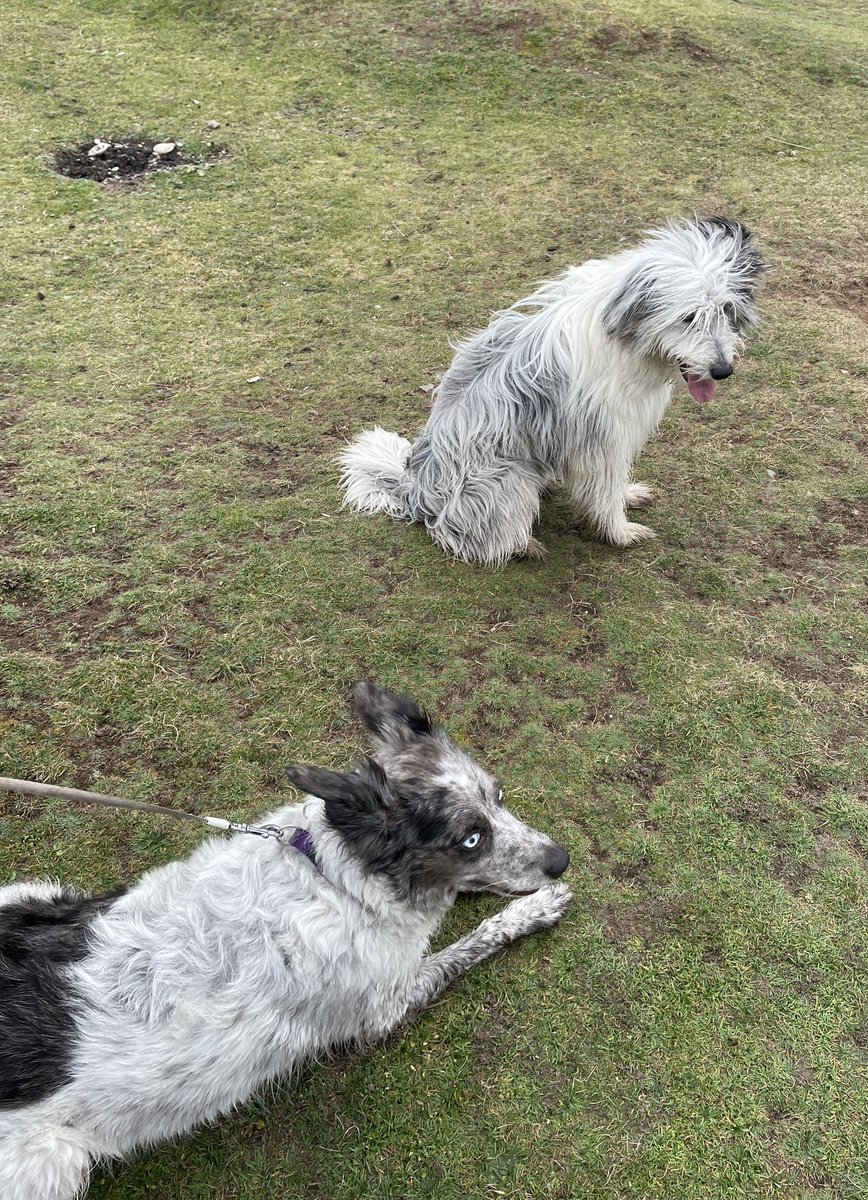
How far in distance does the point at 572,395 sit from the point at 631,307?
636mm

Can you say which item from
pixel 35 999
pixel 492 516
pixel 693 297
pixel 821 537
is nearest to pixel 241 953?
pixel 35 999

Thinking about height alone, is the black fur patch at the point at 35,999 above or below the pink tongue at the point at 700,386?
below

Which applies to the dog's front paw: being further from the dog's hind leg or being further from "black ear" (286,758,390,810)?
the dog's hind leg

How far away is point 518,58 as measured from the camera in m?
10.6

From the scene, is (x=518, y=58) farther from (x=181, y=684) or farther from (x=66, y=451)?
(x=181, y=684)

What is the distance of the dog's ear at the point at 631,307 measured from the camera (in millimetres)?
3930

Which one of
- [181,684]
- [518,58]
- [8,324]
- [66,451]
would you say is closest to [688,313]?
[181,684]

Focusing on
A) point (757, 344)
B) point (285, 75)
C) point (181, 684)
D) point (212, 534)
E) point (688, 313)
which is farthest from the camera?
point (285, 75)

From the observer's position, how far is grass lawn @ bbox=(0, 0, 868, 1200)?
2.96m

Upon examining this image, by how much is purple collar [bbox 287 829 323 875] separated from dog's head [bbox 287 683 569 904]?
20 centimetres

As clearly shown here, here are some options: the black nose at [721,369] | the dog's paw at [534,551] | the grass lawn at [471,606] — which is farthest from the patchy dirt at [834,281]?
the dog's paw at [534,551]

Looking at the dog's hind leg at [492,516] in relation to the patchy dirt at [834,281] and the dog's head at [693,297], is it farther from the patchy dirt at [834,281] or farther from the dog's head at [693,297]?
the patchy dirt at [834,281]

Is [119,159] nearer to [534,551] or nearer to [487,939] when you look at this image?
[534,551]

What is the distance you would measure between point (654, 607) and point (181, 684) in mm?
3020
